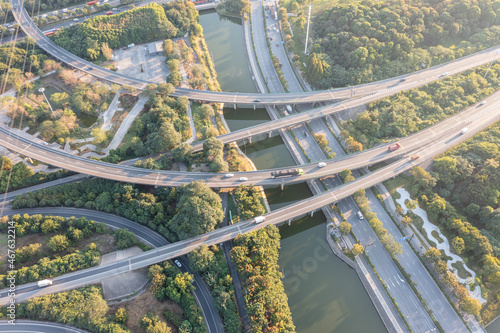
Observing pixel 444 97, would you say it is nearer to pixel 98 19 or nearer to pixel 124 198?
pixel 124 198

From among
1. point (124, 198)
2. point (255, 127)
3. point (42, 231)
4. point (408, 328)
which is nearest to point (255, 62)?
point (255, 127)

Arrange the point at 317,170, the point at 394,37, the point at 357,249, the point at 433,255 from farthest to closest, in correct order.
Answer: the point at 394,37, the point at 317,170, the point at 357,249, the point at 433,255

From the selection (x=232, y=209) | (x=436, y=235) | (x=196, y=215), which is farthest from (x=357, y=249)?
(x=196, y=215)

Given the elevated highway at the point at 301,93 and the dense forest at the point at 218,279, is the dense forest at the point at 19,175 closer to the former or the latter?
the elevated highway at the point at 301,93

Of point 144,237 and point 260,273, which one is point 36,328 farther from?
point 260,273

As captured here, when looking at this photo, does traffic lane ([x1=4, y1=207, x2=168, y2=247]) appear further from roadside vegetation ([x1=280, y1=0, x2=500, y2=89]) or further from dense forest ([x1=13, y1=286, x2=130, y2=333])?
roadside vegetation ([x1=280, y1=0, x2=500, y2=89])

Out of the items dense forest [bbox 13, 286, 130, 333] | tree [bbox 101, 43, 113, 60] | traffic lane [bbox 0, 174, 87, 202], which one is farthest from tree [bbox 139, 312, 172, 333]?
tree [bbox 101, 43, 113, 60]

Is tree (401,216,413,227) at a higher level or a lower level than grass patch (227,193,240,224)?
lower
